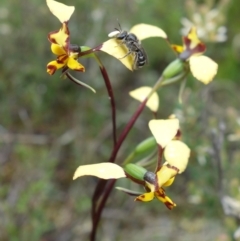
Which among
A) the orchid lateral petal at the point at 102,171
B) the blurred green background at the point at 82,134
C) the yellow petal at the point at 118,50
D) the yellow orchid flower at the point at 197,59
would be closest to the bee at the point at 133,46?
the yellow petal at the point at 118,50

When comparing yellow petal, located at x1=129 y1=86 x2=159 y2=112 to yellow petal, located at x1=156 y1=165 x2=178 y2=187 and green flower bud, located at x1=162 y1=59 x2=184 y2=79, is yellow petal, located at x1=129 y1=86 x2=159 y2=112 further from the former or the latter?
yellow petal, located at x1=156 y1=165 x2=178 y2=187

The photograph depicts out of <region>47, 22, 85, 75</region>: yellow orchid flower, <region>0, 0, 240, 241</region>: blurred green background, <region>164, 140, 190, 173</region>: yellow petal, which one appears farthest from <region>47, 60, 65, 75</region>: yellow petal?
<region>0, 0, 240, 241</region>: blurred green background

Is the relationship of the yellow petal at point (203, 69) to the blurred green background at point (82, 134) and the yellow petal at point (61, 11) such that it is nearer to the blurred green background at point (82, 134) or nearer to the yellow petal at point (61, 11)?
the yellow petal at point (61, 11)

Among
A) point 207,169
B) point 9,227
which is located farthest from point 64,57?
point 207,169

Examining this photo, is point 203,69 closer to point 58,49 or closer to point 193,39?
point 193,39

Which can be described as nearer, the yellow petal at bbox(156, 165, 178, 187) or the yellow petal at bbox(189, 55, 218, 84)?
the yellow petal at bbox(156, 165, 178, 187)

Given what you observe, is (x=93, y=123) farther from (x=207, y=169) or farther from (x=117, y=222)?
(x=207, y=169)
